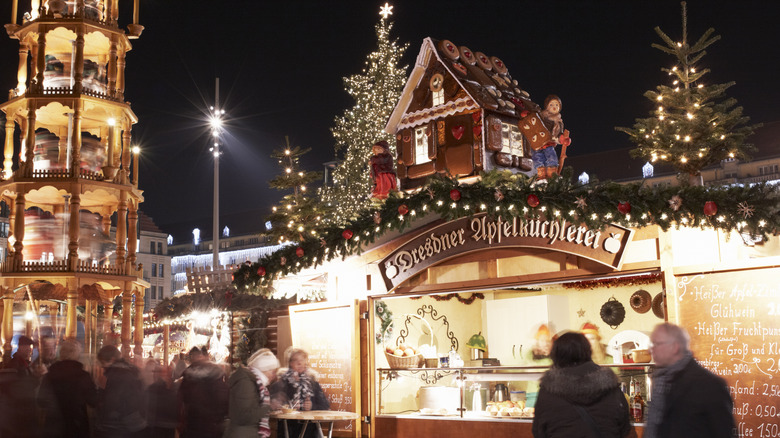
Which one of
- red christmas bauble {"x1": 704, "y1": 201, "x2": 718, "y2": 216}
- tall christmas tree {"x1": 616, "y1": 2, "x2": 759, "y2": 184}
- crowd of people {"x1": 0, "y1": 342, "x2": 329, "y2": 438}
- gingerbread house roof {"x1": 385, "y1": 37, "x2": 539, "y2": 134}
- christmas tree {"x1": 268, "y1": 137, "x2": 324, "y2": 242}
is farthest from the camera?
christmas tree {"x1": 268, "y1": 137, "x2": 324, "y2": 242}

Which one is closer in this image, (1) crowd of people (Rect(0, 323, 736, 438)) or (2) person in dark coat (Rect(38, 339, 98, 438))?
(1) crowd of people (Rect(0, 323, 736, 438))

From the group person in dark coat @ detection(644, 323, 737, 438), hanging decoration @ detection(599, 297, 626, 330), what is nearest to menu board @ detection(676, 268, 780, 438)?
hanging decoration @ detection(599, 297, 626, 330)

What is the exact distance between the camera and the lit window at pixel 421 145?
570 inches

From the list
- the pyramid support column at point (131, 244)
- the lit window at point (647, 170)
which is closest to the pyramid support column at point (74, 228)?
the pyramid support column at point (131, 244)

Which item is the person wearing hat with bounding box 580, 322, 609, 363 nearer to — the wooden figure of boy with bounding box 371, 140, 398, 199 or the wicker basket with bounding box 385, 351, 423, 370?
the wicker basket with bounding box 385, 351, 423, 370

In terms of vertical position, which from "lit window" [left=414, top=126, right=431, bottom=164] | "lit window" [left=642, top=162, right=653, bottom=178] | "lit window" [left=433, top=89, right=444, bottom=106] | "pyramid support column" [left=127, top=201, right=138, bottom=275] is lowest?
"pyramid support column" [left=127, top=201, right=138, bottom=275]

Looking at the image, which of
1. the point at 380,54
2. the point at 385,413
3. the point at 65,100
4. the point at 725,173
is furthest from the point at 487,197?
the point at 725,173

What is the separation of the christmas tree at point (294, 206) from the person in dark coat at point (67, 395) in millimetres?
15952

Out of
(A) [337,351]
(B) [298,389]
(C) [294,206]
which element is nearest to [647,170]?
(C) [294,206]

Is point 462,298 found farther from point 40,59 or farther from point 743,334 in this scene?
point 40,59

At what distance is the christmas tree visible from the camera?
25.2 m

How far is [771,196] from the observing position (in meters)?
9.20

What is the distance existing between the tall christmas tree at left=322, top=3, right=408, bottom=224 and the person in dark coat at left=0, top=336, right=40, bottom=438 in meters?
20.1

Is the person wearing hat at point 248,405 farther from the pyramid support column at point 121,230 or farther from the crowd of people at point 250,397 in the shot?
the pyramid support column at point 121,230
